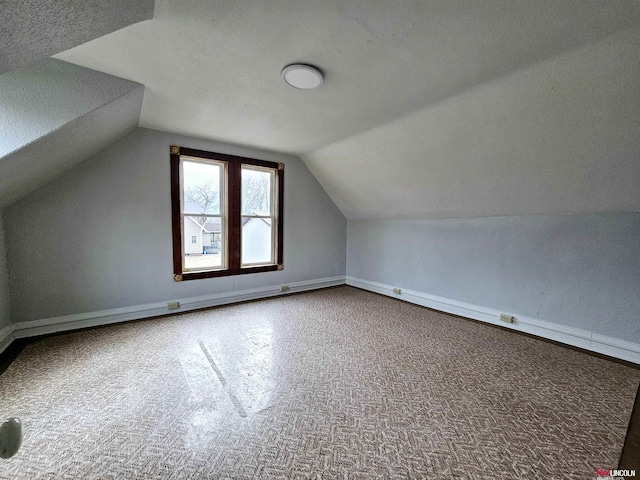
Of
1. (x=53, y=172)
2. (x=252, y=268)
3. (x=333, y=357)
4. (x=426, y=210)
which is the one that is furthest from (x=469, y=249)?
(x=53, y=172)

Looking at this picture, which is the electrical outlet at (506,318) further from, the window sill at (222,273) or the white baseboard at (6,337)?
the white baseboard at (6,337)

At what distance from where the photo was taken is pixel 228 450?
139 cm

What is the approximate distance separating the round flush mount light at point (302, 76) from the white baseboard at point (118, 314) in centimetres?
288

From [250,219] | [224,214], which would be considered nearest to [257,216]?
[250,219]

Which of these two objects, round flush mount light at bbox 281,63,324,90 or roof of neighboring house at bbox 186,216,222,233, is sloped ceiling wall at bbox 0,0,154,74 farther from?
roof of neighboring house at bbox 186,216,222,233

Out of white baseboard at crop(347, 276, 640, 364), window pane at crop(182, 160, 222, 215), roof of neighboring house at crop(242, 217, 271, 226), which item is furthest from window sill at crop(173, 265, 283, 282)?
white baseboard at crop(347, 276, 640, 364)

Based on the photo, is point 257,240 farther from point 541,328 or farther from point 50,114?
point 541,328

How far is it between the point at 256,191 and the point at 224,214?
2.06ft

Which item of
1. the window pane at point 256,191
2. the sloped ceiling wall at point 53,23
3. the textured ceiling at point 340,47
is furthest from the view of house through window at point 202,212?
the sloped ceiling wall at point 53,23

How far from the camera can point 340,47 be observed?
1.70 m

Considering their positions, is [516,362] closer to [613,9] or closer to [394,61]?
[613,9]

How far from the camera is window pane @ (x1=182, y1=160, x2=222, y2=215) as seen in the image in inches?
138

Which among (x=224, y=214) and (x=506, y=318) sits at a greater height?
(x=224, y=214)

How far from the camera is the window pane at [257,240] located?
13.3 ft
